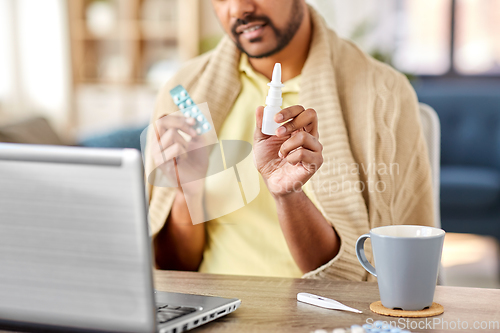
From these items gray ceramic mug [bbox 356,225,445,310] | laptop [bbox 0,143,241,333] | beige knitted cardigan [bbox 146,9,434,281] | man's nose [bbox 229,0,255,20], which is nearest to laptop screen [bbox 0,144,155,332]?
laptop [bbox 0,143,241,333]

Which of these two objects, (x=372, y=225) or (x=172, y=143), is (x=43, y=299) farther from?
(x=372, y=225)

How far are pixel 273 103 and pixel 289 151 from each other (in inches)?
2.7

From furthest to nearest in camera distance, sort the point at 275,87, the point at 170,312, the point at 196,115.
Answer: the point at 196,115
the point at 275,87
the point at 170,312

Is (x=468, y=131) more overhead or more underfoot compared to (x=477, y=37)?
more underfoot

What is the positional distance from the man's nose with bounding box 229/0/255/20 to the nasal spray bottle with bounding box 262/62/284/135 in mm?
368

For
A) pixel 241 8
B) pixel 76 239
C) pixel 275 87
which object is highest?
pixel 241 8

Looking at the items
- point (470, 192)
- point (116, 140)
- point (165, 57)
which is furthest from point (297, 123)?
point (165, 57)

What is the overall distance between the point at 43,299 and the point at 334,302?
0.31 meters

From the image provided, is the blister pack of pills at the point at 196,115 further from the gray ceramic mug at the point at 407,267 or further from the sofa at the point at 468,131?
the sofa at the point at 468,131

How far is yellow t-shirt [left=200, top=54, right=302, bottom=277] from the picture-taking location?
984 millimetres

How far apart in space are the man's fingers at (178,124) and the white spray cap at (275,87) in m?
0.14

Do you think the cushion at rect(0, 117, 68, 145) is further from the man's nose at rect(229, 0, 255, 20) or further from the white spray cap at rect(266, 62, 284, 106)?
the white spray cap at rect(266, 62, 284, 106)

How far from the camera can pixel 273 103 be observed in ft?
2.28

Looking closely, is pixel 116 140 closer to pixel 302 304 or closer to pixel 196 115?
pixel 196 115
